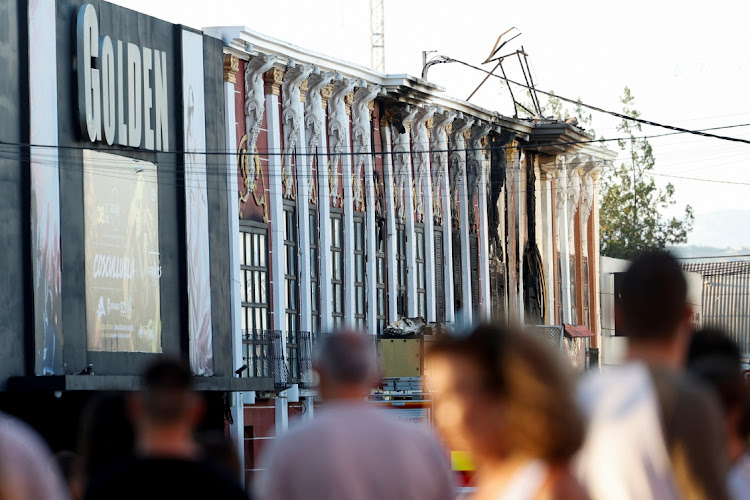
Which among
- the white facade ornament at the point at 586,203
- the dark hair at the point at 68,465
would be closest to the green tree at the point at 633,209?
the white facade ornament at the point at 586,203

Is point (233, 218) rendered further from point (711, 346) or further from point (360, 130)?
point (711, 346)

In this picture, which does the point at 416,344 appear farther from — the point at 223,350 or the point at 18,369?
the point at 18,369

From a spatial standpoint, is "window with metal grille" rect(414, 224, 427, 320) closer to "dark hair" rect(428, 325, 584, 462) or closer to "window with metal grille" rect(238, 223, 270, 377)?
"window with metal grille" rect(238, 223, 270, 377)

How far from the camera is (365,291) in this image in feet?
125

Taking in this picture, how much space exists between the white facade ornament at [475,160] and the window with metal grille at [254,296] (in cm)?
1098

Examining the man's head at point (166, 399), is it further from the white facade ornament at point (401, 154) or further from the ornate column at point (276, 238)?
the white facade ornament at point (401, 154)

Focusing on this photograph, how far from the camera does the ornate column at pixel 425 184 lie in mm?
40531

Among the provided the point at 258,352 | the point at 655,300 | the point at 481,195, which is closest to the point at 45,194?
the point at 258,352

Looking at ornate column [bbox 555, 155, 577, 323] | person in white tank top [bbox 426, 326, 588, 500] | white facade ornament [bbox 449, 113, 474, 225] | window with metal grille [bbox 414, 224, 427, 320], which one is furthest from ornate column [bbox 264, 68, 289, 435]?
person in white tank top [bbox 426, 326, 588, 500]

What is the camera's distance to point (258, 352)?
33.1 m

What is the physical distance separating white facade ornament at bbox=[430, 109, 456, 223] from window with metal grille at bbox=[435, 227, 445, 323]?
0.57 metres

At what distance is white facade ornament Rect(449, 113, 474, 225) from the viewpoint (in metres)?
42.5

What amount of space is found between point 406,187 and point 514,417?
35.1m

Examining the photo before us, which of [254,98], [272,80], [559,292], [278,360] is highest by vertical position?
[272,80]
